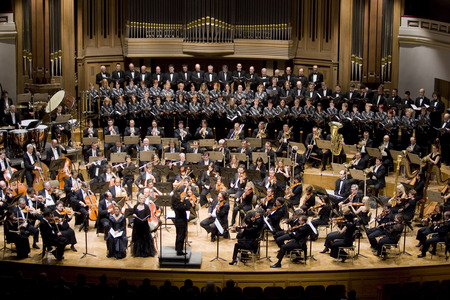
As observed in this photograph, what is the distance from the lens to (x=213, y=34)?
20750 millimetres

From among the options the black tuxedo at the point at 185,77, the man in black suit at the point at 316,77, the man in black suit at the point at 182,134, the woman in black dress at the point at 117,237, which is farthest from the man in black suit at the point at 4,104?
the man in black suit at the point at 316,77

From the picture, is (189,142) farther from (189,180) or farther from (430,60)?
(430,60)

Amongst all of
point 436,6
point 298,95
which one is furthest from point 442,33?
point 298,95

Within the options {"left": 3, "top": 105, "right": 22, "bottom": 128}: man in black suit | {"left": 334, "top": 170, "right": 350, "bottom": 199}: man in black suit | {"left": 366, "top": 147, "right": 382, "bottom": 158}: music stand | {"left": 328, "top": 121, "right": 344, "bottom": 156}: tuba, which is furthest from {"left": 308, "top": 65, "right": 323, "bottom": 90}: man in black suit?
{"left": 3, "top": 105, "right": 22, "bottom": 128}: man in black suit

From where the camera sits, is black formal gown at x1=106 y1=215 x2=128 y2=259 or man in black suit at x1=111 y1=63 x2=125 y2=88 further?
man in black suit at x1=111 y1=63 x2=125 y2=88

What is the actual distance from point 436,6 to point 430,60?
1.33 m

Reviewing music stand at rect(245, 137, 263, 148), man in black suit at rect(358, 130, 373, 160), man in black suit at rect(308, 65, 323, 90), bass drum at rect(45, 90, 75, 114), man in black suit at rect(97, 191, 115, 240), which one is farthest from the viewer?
man in black suit at rect(308, 65, 323, 90)

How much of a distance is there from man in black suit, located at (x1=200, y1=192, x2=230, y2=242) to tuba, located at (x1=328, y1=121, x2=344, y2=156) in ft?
13.2

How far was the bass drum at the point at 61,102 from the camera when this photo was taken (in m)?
17.7

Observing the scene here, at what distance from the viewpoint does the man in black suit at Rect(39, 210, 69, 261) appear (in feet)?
43.1

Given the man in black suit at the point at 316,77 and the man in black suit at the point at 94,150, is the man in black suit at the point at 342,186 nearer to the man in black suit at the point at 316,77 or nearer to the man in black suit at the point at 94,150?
the man in black suit at the point at 316,77

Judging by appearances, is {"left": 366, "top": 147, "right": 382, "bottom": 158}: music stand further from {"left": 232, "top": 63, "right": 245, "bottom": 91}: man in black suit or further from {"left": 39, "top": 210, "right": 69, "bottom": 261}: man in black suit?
{"left": 39, "top": 210, "right": 69, "bottom": 261}: man in black suit

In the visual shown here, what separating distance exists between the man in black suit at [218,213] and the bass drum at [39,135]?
→ 489 centimetres

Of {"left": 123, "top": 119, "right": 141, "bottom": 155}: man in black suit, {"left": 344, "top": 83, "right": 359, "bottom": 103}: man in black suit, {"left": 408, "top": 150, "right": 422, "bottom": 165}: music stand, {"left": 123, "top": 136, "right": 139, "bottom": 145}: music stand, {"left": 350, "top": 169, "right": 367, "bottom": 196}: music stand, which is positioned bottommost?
{"left": 350, "top": 169, "right": 367, "bottom": 196}: music stand
